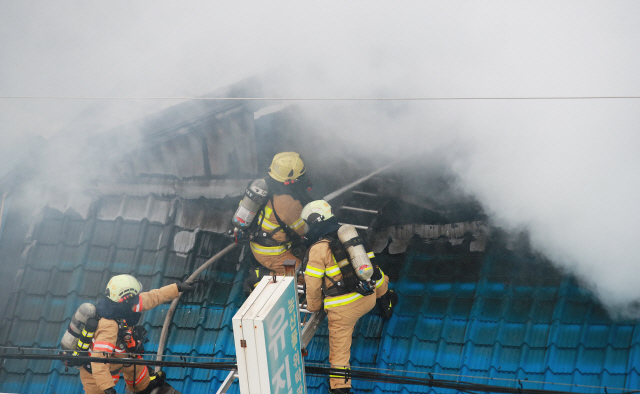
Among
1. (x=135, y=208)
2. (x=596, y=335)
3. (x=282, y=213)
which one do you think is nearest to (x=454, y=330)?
(x=596, y=335)

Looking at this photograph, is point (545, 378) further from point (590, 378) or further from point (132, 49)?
point (132, 49)

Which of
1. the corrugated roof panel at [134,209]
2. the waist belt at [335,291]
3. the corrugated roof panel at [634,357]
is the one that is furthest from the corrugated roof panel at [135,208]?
the corrugated roof panel at [634,357]

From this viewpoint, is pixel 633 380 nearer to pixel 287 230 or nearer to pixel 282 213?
pixel 287 230

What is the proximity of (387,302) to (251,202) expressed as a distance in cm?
164

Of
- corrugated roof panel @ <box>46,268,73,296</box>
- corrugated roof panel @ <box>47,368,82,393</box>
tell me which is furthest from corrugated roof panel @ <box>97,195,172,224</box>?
corrugated roof panel @ <box>47,368,82,393</box>

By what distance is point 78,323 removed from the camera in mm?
4359

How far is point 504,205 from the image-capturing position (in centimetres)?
501

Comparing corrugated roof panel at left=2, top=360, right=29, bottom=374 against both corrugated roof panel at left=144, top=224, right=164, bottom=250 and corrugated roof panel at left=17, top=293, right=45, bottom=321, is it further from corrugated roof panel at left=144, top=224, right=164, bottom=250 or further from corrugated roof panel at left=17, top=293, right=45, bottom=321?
corrugated roof panel at left=144, top=224, right=164, bottom=250

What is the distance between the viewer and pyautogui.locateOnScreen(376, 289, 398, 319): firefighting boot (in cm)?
489

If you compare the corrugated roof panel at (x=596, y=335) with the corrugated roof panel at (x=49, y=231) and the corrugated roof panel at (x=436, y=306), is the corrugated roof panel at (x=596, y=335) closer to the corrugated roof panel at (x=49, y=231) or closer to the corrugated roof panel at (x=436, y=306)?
the corrugated roof panel at (x=436, y=306)

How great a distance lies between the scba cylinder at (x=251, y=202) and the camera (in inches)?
201

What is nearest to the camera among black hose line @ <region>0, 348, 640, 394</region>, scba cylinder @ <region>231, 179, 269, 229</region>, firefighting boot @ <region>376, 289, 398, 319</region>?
black hose line @ <region>0, 348, 640, 394</region>

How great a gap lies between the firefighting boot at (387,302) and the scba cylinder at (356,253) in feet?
2.45

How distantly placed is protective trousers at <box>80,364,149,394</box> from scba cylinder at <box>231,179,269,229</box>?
1606mm
